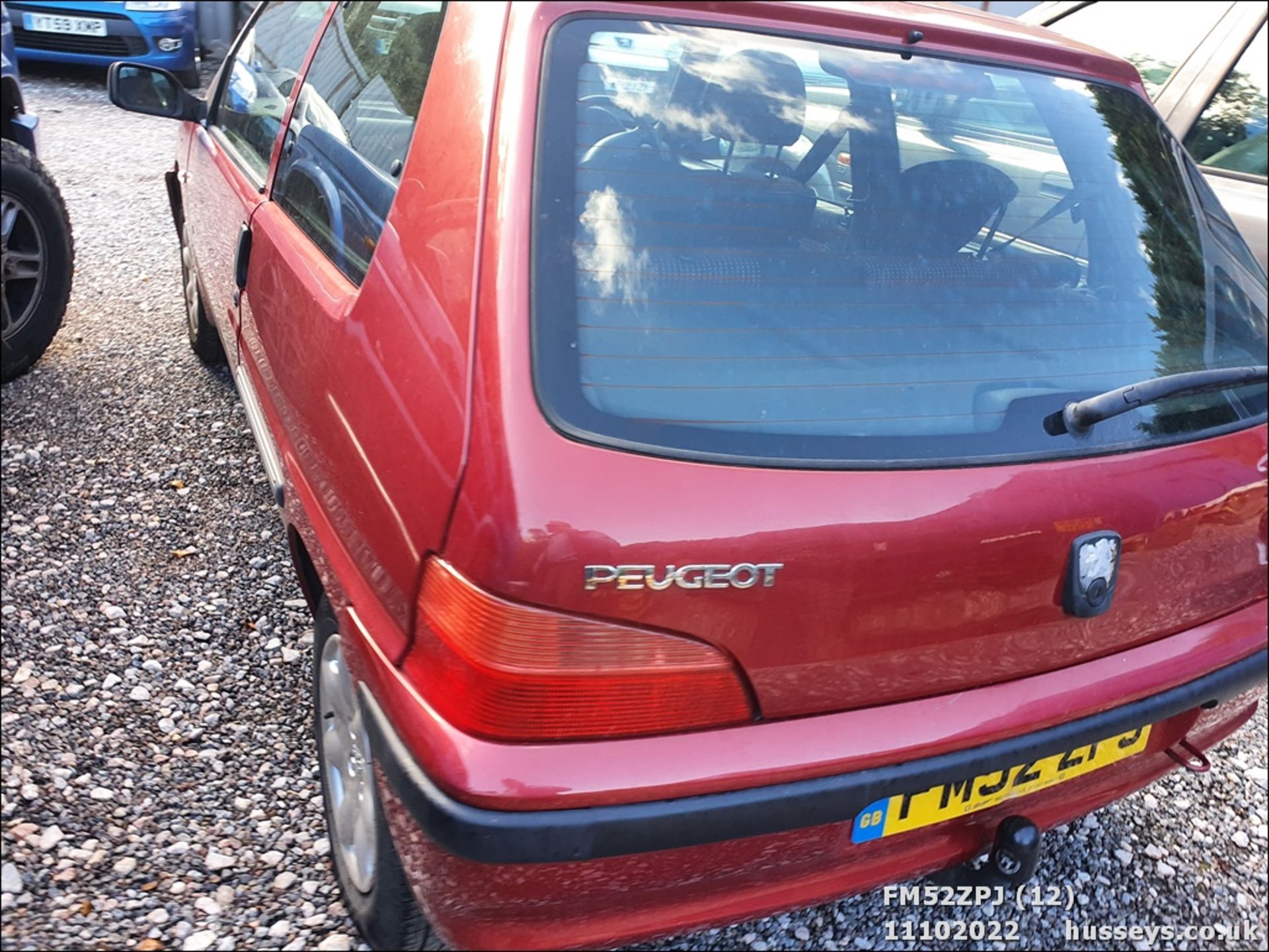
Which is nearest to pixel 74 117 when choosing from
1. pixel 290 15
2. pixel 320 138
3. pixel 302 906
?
pixel 290 15

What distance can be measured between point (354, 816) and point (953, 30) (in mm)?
1818

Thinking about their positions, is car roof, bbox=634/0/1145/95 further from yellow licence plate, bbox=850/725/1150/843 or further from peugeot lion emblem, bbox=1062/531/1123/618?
yellow licence plate, bbox=850/725/1150/843

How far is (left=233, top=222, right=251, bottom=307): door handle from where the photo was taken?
8.95 feet

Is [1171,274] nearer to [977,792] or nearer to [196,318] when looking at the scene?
[977,792]

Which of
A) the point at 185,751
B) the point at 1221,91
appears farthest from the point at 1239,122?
the point at 185,751

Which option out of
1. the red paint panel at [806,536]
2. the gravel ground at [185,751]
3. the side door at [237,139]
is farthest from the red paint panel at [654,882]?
the side door at [237,139]

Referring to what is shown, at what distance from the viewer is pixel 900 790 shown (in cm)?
164

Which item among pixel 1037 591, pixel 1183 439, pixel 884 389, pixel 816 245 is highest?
pixel 816 245

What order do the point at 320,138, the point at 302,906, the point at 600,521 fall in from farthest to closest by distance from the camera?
the point at 320,138, the point at 302,906, the point at 600,521

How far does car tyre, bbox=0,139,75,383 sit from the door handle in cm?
159

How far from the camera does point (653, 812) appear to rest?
4.89 ft

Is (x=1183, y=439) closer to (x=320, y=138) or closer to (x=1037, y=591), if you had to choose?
(x=1037, y=591)

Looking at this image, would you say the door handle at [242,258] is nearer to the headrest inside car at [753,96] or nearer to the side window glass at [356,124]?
the side window glass at [356,124]

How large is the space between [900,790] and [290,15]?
288 cm
